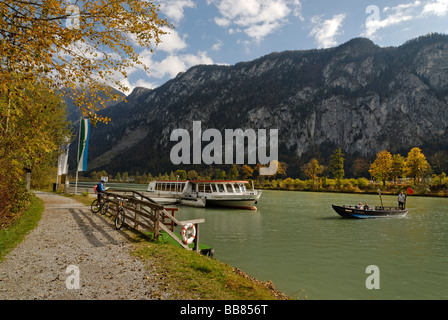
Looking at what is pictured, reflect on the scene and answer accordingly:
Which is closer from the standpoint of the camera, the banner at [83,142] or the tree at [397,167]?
the banner at [83,142]

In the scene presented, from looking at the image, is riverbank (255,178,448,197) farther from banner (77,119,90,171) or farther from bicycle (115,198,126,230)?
bicycle (115,198,126,230)

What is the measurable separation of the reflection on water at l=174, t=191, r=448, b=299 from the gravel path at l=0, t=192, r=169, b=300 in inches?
212

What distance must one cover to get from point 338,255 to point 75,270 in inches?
509

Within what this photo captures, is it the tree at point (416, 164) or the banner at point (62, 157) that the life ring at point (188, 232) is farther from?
the tree at point (416, 164)

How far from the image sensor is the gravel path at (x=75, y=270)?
579 centimetres

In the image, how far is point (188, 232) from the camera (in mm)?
11055

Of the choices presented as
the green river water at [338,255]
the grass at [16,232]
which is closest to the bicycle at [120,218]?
the grass at [16,232]

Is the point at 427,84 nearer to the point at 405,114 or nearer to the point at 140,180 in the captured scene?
the point at 405,114

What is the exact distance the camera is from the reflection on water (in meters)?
9.81

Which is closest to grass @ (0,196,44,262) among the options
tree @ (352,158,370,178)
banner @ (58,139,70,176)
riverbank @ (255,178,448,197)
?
banner @ (58,139,70,176)

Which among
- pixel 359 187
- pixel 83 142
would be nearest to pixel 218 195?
pixel 83 142

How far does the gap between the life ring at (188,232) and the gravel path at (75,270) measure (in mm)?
2195

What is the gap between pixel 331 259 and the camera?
13.4 m
